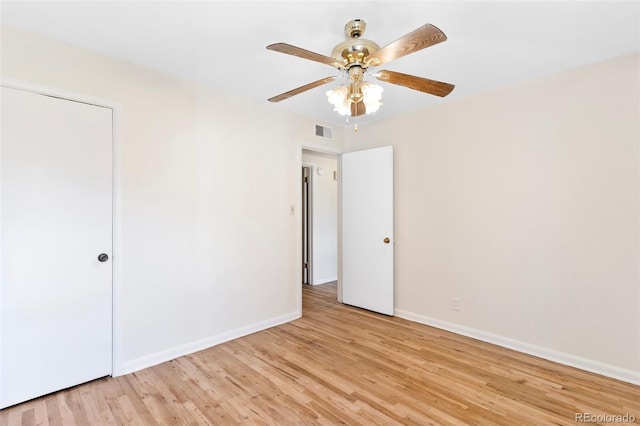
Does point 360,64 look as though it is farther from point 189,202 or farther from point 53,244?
point 53,244

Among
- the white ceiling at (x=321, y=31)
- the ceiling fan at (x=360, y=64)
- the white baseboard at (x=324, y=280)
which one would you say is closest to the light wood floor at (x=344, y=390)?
the ceiling fan at (x=360, y=64)

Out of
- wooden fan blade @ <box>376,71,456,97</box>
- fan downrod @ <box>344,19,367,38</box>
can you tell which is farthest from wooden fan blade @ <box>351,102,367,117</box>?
fan downrod @ <box>344,19,367,38</box>

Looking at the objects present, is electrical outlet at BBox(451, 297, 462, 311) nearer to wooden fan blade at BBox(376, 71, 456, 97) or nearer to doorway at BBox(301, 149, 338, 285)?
wooden fan blade at BBox(376, 71, 456, 97)

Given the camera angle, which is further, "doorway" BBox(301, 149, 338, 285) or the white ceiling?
"doorway" BBox(301, 149, 338, 285)

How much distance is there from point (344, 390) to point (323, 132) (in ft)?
9.47

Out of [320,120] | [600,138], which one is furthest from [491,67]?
[320,120]

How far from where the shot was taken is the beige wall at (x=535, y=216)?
7.63 feet

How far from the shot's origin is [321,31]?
1.96m

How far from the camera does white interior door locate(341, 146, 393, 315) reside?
3705 millimetres

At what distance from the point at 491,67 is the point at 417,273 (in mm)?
2154

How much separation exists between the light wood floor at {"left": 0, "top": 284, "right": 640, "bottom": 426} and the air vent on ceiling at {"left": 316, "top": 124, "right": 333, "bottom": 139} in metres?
2.43

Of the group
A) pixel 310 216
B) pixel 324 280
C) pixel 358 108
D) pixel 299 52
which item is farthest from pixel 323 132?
pixel 324 280

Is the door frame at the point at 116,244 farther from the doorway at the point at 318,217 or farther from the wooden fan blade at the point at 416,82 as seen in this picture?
the doorway at the point at 318,217

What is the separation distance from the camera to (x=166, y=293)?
264 centimetres
